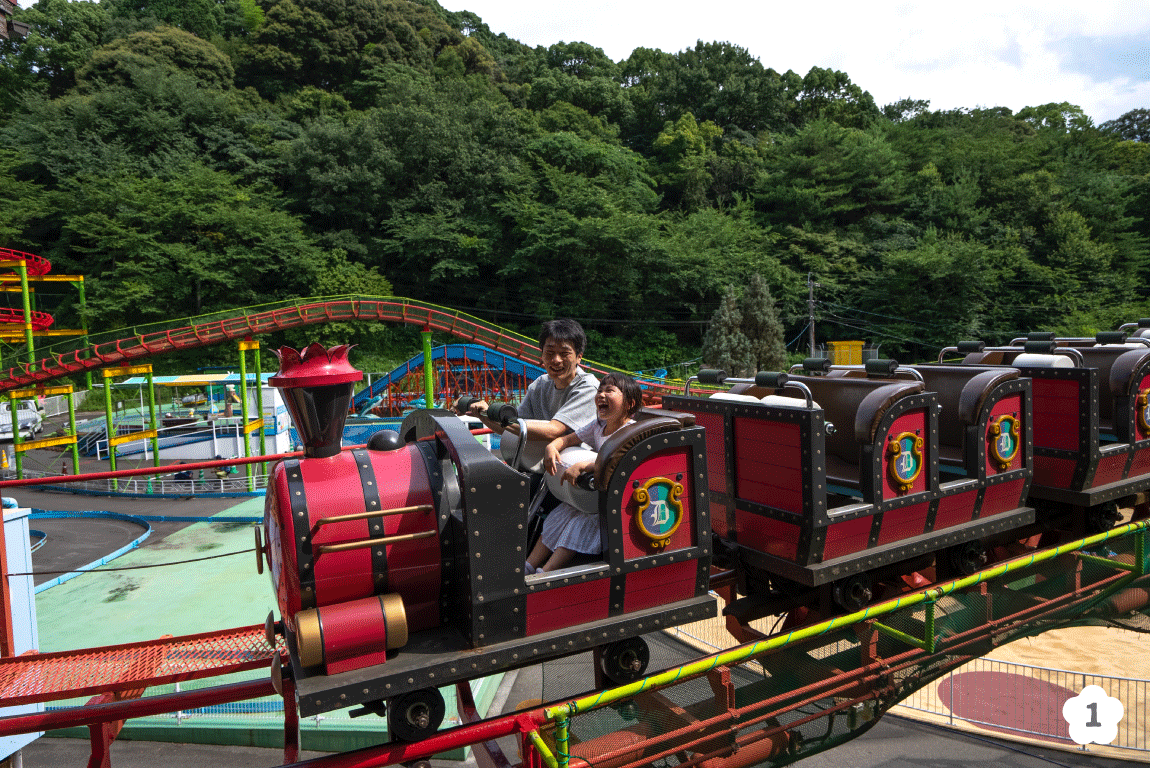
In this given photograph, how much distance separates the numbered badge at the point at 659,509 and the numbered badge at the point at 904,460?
1.30 metres

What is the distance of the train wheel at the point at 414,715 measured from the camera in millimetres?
2488

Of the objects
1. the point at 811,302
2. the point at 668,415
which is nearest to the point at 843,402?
the point at 668,415

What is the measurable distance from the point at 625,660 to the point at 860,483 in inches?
66.9

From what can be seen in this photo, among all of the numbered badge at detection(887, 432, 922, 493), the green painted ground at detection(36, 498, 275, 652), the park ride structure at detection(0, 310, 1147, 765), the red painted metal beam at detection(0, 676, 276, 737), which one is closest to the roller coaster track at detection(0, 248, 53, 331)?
the green painted ground at detection(36, 498, 275, 652)

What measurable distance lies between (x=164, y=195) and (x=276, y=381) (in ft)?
114

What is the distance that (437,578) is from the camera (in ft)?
8.63

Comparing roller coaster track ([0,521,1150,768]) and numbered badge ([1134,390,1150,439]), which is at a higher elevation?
numbered badge ([1134,390,1150,439])

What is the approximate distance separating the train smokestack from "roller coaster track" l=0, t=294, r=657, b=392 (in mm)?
15908

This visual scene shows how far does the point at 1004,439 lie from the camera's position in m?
4.02

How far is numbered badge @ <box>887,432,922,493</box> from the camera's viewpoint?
3.56m

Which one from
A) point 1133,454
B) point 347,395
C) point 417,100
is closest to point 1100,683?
point 1133,454

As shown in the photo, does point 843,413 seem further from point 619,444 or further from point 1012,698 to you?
point 1012,698

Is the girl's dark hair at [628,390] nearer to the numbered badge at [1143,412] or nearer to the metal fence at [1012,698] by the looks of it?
the numbered badge at [1143,412]

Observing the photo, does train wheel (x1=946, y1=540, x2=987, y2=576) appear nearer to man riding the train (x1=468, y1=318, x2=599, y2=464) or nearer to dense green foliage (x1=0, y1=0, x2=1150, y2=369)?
man riding the train (x1=468, y1=318, x2=599, y2=464)
